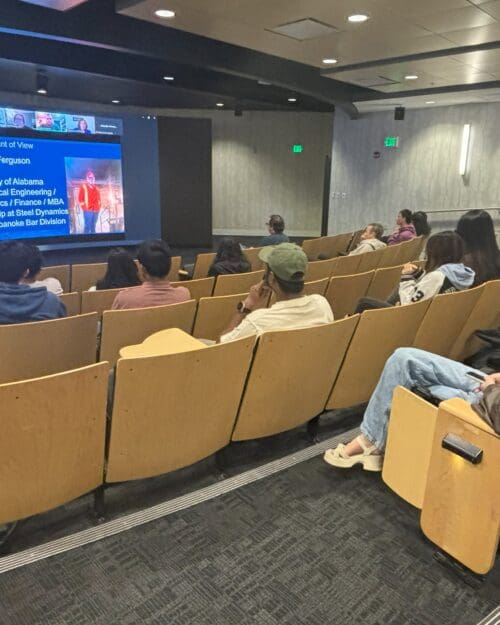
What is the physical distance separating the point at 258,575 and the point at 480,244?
Answer: 8.84 feet

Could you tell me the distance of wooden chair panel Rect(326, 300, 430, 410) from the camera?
2488 millimetres

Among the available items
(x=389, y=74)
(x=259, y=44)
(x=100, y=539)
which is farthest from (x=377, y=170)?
(x=100, y=539)

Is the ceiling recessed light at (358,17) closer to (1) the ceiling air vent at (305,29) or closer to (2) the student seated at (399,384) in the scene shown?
(1) the ceiling air vent at (305,29)

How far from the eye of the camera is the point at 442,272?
10.1 ft

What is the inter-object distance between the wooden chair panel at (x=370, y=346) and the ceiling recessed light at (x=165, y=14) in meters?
3.69

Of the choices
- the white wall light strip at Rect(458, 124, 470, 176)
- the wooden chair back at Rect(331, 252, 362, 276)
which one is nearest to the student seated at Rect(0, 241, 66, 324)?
the wooden chair back at Rect(331, 252, 362, 276)

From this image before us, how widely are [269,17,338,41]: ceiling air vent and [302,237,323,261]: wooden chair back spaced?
8.76 feet

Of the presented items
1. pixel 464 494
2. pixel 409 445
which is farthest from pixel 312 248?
pixel 464 494

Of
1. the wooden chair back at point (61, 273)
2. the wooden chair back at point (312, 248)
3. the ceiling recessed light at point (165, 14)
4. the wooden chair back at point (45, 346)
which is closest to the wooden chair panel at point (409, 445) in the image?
the wooden chair back at point (45, 346)

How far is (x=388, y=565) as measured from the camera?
1.82m

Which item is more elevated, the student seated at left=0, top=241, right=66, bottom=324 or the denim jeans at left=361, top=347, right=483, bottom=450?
the student seated at left=0, top=241, right=66, bottom=324

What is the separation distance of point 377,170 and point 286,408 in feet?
30.5

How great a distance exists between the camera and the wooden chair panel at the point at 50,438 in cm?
156

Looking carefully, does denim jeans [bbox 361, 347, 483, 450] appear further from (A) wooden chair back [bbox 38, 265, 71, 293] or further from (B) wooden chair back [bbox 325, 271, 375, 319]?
(A) wooden chair back [bbox 38, 265, 71, 293]
